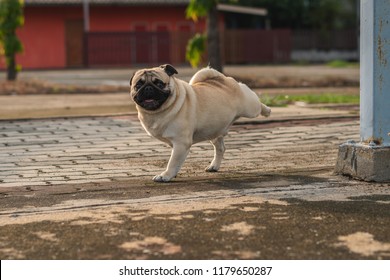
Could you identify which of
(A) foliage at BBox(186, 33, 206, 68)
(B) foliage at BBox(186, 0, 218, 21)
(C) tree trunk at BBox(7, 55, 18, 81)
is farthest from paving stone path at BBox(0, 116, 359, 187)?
(C) tree trunk at BBox(7, 55, 18, 81)

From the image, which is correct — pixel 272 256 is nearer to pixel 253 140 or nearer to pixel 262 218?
Answer: pixel 262 218

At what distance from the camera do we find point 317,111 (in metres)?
13.9

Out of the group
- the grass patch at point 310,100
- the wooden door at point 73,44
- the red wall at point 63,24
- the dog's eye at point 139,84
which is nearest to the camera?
the dog's eye at point 139,84

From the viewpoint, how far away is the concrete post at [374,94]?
799 cm

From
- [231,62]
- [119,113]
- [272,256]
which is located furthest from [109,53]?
[272,256]

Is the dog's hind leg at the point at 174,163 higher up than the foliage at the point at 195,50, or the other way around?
the foliage at the point at 195,50

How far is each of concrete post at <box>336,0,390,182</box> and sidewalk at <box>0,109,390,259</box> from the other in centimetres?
22

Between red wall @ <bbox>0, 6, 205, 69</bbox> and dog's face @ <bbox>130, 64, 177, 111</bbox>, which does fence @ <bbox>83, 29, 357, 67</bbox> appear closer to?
→ red wall @ <bbox>0, 6, 205, 69</bbox>

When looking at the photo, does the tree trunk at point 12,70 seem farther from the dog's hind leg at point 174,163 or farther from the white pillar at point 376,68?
the white pillar at point 376,68

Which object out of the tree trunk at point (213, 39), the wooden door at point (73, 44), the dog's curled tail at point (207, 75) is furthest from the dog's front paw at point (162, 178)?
the wooden door at point (73, 44)

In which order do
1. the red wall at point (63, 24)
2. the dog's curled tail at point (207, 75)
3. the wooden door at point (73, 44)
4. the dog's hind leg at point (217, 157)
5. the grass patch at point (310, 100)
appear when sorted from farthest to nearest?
the wooden door at point (73, 44)
the red wall at point (63, 24)
the grass patch at point (310, 100)
the dog's curled tail at point (207, 75)
the dog's hind leg at point (217, 157)

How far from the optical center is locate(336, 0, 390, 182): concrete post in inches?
314

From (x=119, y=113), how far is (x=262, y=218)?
25.0 feet

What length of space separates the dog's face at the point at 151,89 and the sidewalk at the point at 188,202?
0.74 meters
